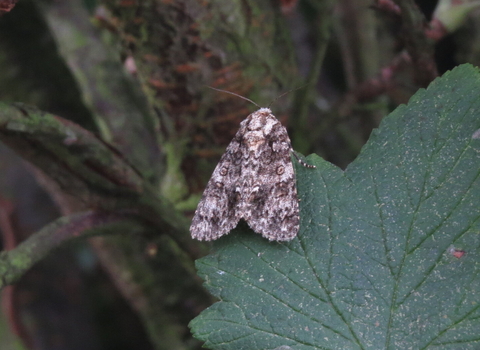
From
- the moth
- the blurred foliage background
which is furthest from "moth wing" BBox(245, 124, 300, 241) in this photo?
the blurred foliage background

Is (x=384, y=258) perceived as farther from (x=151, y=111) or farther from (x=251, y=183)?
(x=151, y=111)

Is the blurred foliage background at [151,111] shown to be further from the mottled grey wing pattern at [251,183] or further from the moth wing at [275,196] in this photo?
the moth wing at [275,196]

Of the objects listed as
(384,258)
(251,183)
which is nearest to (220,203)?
(251,183)

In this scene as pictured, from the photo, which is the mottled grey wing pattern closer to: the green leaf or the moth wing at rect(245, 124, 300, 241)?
the moth wing at rect(245, 124, 300, 241)

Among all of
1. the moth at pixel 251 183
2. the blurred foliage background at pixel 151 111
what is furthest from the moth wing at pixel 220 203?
the blurred foliage background at pixel 151 111

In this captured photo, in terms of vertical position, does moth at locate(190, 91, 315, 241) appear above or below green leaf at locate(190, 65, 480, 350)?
above

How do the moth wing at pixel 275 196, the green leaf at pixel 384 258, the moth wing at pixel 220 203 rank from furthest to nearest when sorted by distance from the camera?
1. the moth wing at pixel 220 203
2. the moth wing at pixel 275 196
3. the green leaf at pixel 384 258

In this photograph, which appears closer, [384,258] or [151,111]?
[384,258]

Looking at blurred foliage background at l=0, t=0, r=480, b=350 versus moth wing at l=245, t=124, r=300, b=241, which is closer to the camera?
moth wing at l=245, t=124, r=300, b=241
